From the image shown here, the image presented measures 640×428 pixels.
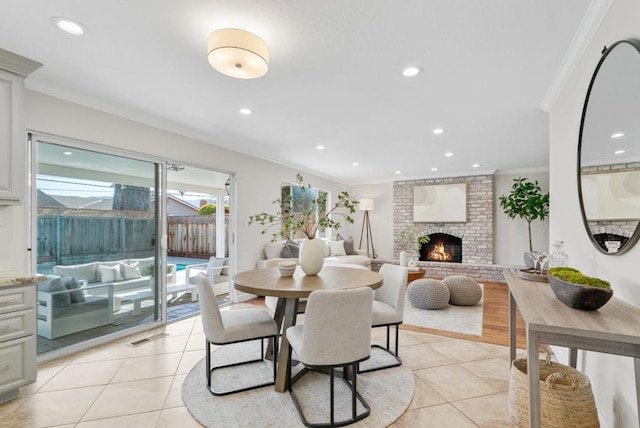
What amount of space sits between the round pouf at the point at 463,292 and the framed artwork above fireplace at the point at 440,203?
2.85 metres

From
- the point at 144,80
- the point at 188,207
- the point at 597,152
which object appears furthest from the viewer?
the point at 188,207

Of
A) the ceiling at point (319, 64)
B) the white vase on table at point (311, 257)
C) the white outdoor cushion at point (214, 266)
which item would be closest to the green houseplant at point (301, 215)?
the white vase on table at point (311, 257)

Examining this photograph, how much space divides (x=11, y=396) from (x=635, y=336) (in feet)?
11.4

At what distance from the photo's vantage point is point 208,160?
14.0ft

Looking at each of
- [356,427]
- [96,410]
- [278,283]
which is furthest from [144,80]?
[356,427]

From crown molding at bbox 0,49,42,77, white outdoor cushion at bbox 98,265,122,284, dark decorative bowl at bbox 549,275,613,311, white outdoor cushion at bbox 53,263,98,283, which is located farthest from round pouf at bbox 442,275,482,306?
crown molding at bbox 0,49,42,77

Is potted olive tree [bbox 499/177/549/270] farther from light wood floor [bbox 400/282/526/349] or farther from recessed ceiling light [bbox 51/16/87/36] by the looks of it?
recessed ceiling light [bbox 51/16/87/36]

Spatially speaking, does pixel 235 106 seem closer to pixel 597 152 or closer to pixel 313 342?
pixel 313 342

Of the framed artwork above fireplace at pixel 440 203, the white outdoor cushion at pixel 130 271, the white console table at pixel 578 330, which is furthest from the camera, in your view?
the framed artwork above fireplace at pixel 440 203

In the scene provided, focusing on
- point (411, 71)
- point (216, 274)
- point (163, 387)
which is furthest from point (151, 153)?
point (411, 71)

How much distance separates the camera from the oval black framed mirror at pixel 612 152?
138cm

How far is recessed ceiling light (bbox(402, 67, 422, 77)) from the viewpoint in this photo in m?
2.36

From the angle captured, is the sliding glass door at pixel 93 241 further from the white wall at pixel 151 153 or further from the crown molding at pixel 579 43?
the crown molding at pixel 579 43

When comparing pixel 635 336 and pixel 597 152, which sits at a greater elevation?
pixel 597 152
